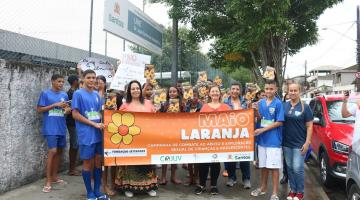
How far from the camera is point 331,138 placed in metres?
7.08

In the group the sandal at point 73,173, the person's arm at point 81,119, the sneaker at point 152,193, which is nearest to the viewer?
the person's arm at point 81,119

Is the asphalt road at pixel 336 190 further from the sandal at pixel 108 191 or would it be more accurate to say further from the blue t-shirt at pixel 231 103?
the sandal at pixel 108 191

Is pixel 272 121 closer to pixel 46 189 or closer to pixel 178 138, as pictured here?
pixel 178 138

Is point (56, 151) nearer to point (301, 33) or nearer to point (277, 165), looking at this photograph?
point (277, 165)

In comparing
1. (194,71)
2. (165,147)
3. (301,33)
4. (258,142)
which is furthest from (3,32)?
(301,33)

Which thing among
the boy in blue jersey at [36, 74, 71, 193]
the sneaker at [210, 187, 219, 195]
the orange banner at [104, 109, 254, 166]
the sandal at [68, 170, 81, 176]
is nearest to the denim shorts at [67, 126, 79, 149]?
the sandal at [68, 170, 81, 176]

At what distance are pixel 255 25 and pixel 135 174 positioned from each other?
33.0 feet

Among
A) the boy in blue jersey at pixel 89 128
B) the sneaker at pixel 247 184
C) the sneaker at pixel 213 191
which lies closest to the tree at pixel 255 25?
the sneaker at pixel 247 184

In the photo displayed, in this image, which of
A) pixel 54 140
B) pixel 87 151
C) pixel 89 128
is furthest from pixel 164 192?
pixel 54 140

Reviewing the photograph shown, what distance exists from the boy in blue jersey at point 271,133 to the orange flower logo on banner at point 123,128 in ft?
6.06

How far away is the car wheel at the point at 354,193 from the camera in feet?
14.7

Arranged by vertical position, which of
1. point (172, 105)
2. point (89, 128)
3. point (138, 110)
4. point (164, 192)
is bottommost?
point (164, 192)

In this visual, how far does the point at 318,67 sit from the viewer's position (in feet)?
319

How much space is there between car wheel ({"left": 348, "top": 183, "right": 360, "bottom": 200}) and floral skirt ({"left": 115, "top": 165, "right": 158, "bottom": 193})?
109 inches
